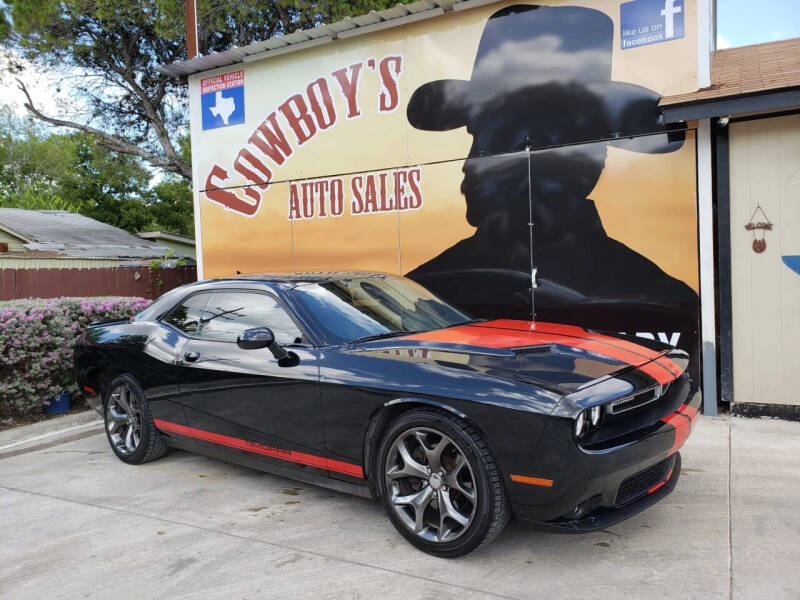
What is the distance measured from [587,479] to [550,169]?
4367 millimetres

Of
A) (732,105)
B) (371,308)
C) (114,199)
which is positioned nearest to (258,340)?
(371,308)

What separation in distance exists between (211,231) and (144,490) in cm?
537

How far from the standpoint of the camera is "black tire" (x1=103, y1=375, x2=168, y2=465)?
477 centimetres

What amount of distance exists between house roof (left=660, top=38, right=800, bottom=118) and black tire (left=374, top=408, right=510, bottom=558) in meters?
3.96

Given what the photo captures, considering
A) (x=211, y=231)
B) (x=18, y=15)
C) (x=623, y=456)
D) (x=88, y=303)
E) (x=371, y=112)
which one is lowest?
(x=623, y=456)

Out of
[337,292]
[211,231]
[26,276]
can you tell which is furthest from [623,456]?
[26,276]

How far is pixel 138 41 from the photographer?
54.0 feet

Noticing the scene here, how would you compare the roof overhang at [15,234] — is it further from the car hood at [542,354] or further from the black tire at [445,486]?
the black tire at [445,486]

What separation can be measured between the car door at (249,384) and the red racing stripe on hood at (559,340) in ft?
2.28

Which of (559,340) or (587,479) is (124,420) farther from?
(587,479)

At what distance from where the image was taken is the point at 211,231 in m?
9.15

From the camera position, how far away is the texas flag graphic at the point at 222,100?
28.9 ft

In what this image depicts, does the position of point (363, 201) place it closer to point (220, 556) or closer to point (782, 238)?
point (782, 238)

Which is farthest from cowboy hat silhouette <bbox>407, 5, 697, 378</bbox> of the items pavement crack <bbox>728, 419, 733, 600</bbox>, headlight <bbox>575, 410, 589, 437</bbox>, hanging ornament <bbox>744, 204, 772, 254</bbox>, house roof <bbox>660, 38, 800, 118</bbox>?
headlight <bbox>575, 410, 589, 437</bbox>
